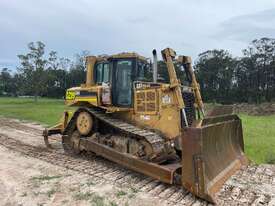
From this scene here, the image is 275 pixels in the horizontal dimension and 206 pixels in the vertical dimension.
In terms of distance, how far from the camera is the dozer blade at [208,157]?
19.8 feet

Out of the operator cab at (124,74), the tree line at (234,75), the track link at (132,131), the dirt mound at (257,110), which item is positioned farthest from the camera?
the tree line at (234,75)

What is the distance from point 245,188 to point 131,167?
91.0 inches

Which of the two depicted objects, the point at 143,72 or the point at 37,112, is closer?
the point at 143,72

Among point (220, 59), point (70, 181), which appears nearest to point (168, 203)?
point (70, 181)

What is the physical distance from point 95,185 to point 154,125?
2.07 m

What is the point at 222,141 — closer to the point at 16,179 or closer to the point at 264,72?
the point at 16,179

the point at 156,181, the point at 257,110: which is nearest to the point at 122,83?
the point at 156,181

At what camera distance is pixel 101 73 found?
9547mm

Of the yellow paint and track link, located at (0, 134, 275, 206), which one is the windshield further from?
track link, located at (0, 134, 275, 206)

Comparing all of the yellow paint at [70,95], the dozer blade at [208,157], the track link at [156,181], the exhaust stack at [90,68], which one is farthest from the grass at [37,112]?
the dozer blade at [208,157]

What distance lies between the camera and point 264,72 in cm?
5381

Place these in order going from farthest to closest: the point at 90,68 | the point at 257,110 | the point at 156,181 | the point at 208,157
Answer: the point at 257,110
the point at 90,68
the point at 156,181
the point at 208,157

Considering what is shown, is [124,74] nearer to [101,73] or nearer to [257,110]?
[101,73]

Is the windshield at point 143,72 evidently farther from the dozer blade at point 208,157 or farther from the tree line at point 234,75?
the tree line at point 234,75
